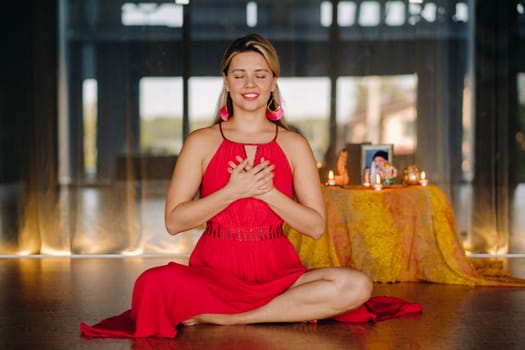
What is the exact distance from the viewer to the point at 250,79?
8.99 feet

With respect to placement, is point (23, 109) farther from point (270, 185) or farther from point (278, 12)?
point (270, 185)

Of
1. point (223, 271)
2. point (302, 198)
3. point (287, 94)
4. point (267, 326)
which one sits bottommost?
point (267, 326)

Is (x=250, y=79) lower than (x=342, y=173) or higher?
higher

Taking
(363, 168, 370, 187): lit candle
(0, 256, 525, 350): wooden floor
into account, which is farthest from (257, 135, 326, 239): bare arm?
(363, 168, 370, 187): lit candle

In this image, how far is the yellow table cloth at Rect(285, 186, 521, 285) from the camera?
13.0ft

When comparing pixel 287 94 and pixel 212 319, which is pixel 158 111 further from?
pixel 212 319

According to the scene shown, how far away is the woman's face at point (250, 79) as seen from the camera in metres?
2.74

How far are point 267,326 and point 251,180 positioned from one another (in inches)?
22.8

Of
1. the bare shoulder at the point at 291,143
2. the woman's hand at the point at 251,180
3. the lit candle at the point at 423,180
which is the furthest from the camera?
the lit candle at the point at 423,180

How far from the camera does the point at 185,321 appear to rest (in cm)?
281

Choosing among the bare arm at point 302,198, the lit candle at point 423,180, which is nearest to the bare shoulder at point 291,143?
the bare arm at point 302,198

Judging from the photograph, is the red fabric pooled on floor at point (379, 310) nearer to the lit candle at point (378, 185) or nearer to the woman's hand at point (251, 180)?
the woman's hand at point (251, 180)

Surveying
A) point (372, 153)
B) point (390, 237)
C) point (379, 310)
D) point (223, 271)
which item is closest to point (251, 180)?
point (223, 271)

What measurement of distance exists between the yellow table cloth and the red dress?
1171mm
